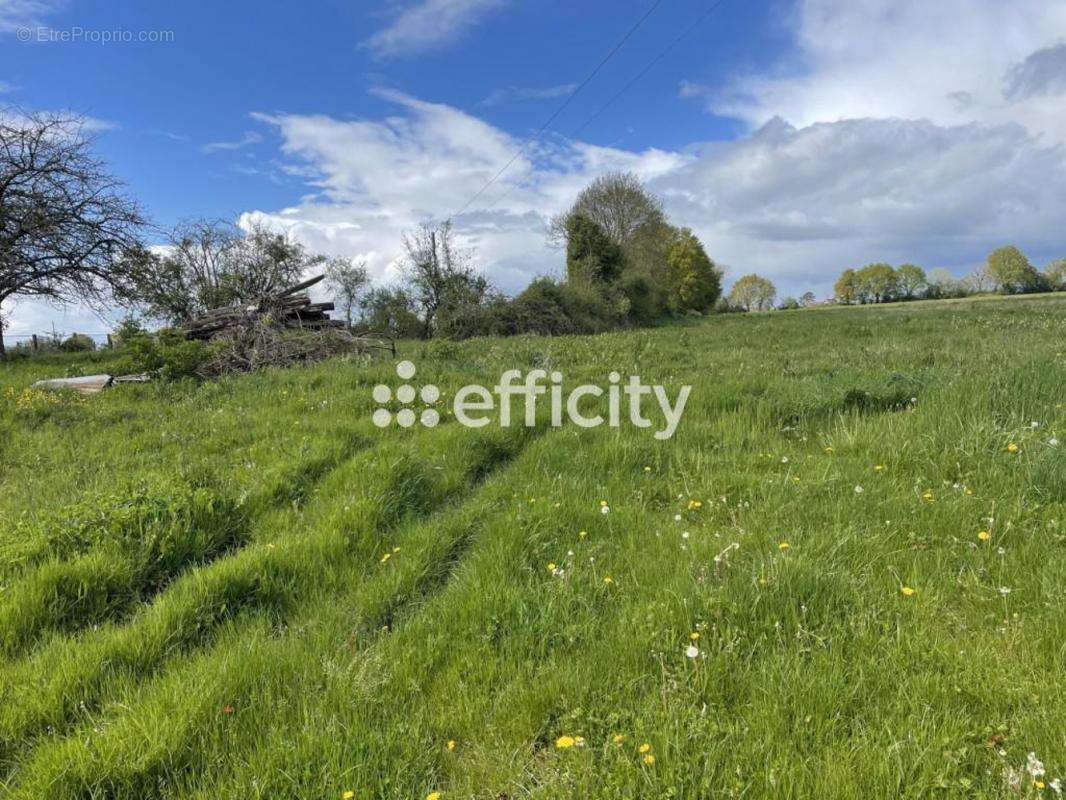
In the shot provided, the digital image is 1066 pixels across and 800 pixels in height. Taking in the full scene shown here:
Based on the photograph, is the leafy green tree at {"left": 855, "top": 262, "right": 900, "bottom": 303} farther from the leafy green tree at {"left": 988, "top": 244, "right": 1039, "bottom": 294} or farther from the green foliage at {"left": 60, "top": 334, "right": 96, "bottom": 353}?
the green foliage at {"left": 60, "top": 334, "right": 96, "bottom": 353}

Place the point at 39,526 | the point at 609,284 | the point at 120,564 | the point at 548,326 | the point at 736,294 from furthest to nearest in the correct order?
the point at 736,294
the point at 609,284
the point at 548,326
the point at 39,526
the point at 120,564

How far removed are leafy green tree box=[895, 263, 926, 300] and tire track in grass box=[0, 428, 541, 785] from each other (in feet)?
349

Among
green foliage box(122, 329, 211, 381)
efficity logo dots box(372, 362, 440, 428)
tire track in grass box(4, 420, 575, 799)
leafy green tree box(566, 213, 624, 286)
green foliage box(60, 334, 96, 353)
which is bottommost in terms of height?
tire track in grass box(4, 420, 575, 799)

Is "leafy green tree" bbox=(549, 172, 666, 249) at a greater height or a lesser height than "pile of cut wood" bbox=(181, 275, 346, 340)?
greater

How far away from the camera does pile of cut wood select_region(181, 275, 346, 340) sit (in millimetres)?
12523

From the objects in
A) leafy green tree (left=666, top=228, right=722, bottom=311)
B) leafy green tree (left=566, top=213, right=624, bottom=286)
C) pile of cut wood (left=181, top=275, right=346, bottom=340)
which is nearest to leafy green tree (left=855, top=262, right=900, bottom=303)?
leafy green tree (left=666, top=228, right=722, bottom=311)

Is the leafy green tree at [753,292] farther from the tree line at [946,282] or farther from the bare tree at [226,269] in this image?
the bare tree at [226,269]

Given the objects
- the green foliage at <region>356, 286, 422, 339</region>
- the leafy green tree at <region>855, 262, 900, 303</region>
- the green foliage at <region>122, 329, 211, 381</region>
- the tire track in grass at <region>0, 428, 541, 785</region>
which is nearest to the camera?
the tire track in grass at <region>0, 428, 541, 785</region>

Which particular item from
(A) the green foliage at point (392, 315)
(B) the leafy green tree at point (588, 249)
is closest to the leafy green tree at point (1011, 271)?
(B) the leafy green tree at point (588, 249)

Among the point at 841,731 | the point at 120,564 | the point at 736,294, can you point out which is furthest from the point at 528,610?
the point at 736,294

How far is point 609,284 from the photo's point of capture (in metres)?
36.4

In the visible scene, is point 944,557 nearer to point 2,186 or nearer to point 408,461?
point 408,461

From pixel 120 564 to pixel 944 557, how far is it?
5271 millimetres

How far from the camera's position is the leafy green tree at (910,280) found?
89.5m
